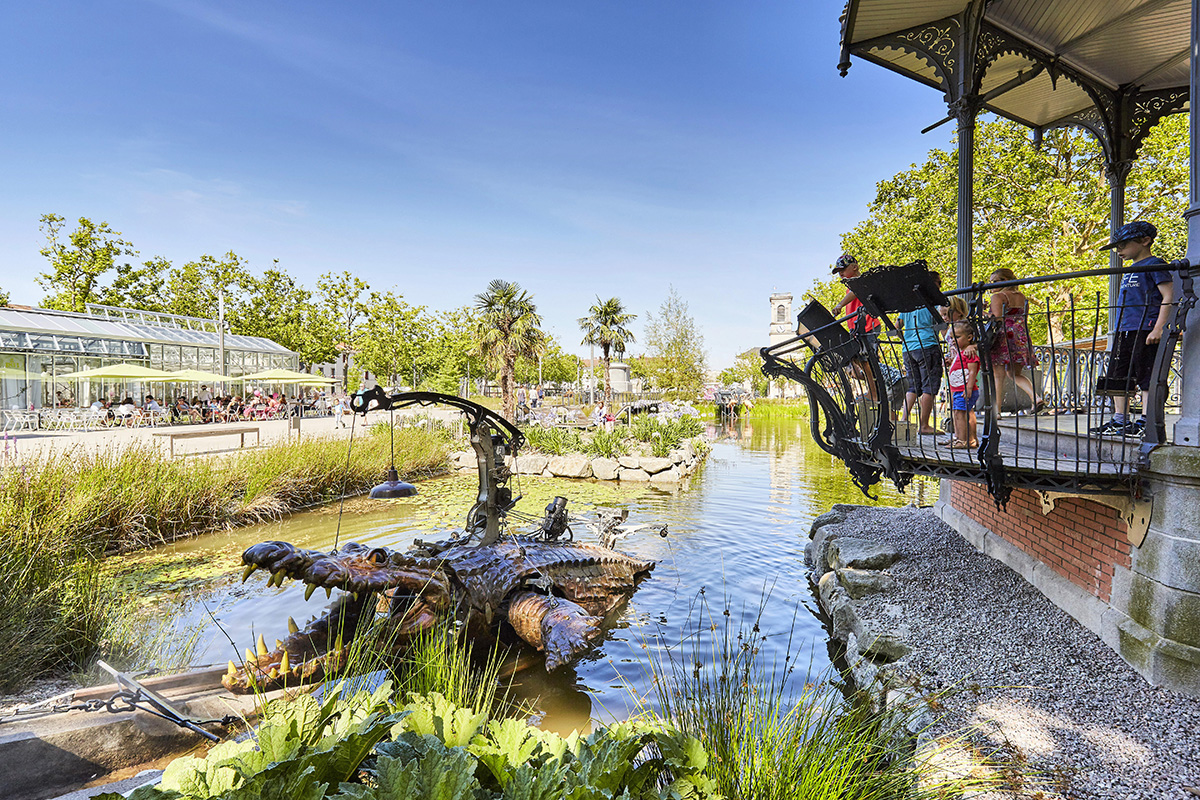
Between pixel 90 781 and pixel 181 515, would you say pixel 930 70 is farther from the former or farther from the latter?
pixel 181 515

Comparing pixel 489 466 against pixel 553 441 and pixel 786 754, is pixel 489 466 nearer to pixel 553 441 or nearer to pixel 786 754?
pixel 786 754

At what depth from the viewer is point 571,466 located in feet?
48.4

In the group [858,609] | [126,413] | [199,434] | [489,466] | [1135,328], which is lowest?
[858,609]

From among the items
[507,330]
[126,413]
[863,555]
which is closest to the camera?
[863,555]

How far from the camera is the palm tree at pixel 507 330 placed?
28781mm

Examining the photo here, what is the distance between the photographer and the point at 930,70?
7.54 m

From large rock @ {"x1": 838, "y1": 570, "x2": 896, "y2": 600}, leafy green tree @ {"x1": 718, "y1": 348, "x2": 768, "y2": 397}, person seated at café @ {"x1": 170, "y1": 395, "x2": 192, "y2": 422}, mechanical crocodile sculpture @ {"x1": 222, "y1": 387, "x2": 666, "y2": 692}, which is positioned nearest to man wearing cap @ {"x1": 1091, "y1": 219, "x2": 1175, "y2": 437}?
large rock @ {"x1": 838, "y1": 570, "x2": 896, "y2": 600}

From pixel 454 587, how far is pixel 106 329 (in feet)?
95.8

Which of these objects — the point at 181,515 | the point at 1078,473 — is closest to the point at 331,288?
the point at 181,515

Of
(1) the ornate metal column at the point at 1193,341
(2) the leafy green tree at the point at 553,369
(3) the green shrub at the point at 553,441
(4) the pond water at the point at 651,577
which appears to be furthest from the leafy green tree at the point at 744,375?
(1) the ornate metal column at the point at 1193,341

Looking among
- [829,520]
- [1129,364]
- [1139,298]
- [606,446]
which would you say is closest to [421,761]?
[1129,364]

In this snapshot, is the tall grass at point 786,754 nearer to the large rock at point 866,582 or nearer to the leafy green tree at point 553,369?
the large rock at point 866,582

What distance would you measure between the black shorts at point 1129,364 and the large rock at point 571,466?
37.7ft

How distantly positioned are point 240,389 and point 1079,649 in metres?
36.1
